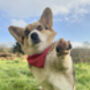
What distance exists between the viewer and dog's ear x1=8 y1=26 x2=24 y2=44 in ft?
6.95

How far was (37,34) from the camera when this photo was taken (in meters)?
1.86

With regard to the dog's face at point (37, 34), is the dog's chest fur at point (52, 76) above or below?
below

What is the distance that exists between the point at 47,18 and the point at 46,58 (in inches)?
23.9

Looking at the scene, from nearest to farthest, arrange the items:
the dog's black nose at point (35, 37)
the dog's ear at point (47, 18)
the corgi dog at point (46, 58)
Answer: the corgi dog at point (46, 58)
the dog's black nose at point (35, 37)
the dog's ear at point (47, 18)

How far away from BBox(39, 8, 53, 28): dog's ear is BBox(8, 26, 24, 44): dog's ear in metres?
0.33

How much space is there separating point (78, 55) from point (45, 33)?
707 cm

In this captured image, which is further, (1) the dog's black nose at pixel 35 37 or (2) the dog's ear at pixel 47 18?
(2) the dog's ear at pixel 47 18

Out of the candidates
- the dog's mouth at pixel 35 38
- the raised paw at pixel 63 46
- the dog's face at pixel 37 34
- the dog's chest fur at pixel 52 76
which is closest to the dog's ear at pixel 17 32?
the dog's face at pixel 37 34

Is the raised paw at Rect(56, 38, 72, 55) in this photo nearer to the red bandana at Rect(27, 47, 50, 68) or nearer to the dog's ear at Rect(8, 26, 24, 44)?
the red bandana at Rect(27, 47, 50, 68)

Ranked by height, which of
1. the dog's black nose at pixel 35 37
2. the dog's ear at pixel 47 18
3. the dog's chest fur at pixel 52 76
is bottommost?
the dog's chest fur at pixel 52 76

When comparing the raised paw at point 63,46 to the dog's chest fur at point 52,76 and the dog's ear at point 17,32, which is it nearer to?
the dog's chest fur at point 52,76

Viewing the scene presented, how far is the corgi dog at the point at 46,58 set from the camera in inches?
67.9

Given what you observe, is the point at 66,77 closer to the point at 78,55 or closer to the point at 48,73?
the point at 48,73

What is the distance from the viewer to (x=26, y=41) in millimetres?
1995
